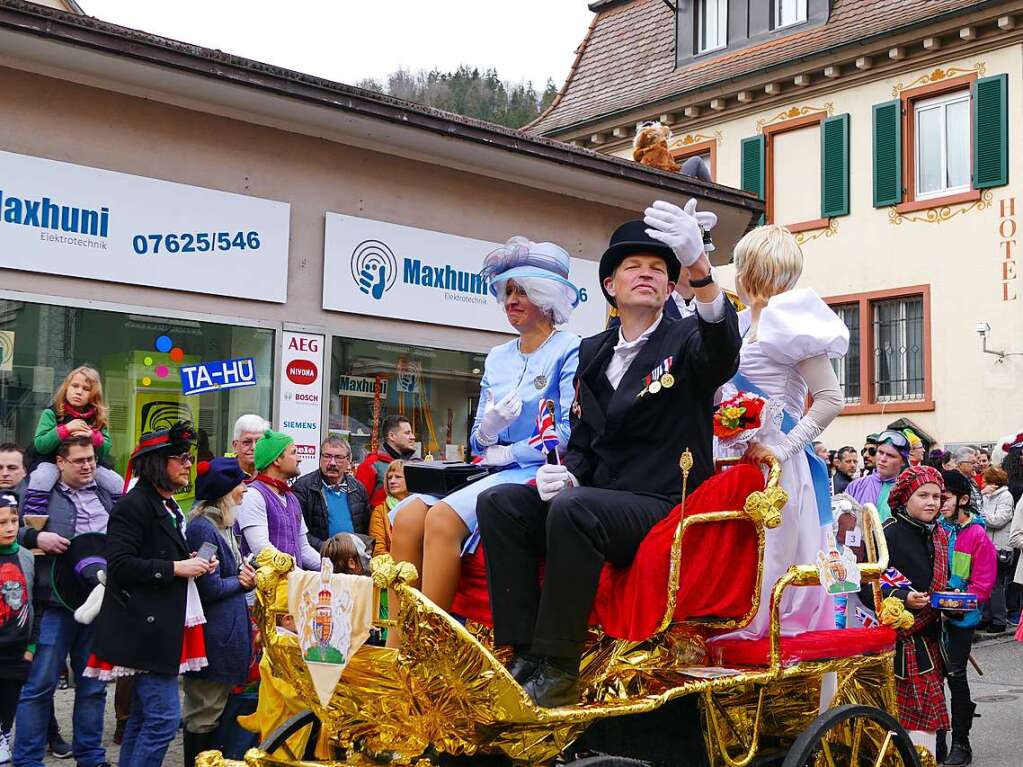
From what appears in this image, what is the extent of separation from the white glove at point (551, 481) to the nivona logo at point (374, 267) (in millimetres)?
6192

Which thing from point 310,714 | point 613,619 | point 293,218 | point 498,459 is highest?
point 293,218

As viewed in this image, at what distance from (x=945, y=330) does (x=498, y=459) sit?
15.8 meters

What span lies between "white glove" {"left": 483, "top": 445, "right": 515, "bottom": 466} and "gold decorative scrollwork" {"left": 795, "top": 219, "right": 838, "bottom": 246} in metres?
16.3

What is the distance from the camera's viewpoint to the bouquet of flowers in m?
4.38

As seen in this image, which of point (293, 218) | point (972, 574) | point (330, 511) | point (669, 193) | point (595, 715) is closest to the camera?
point (595, 715)

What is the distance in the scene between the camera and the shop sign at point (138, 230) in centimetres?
819

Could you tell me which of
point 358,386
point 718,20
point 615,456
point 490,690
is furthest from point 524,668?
point 718,20

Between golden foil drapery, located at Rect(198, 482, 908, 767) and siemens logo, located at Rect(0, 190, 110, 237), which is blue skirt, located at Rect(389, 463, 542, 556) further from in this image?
siemens logo, located at Rect(0, 190, 110, 237)

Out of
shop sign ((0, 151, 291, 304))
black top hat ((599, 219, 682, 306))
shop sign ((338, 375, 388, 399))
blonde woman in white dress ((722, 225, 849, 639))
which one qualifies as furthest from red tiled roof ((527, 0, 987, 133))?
black top hat ((599, 219, 682, 306))

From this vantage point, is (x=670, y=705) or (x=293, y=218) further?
(x=293, y=218)

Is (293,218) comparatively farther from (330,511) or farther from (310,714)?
(310,714)

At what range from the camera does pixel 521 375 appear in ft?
16.0

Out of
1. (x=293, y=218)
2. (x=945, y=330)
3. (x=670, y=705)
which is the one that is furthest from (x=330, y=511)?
(x=945, y=330)

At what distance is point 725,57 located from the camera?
74.2ft
